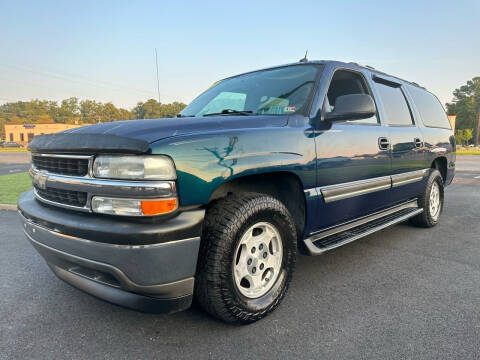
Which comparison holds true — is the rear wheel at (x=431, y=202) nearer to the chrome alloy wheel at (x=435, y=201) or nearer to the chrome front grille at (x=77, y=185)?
the chrome alloy wheel at (x=435, y=201)

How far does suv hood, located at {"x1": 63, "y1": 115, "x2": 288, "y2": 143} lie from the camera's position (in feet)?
5.72

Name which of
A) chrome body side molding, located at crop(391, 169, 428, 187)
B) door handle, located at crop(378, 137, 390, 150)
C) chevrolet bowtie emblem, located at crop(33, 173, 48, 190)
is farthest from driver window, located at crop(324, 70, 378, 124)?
chevrolet bowtie emblem, located at crop(33, 173, 48, 190)

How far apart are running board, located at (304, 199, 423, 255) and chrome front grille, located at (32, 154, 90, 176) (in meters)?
1.63

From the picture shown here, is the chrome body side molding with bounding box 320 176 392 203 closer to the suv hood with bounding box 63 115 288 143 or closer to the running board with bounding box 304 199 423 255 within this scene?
the running board with bounding box 304 199 423 255

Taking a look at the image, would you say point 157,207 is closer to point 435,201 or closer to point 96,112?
point 435,201

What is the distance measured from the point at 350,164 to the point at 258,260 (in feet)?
3.93

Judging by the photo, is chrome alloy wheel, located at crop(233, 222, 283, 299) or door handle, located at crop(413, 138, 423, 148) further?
door handle, located at crop(413, 138, 423, 148)

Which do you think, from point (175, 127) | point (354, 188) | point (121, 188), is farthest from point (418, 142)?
point (121, 188)

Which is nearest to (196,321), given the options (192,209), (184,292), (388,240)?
(184,292)

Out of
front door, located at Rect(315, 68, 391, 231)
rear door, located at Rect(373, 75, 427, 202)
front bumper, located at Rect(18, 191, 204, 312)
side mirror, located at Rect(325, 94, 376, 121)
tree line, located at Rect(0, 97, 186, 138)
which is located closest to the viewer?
front bumper, located at Rect(18, 191, 204, 312)

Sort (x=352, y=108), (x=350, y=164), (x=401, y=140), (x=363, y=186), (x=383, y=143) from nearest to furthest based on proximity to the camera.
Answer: (x=352, y=108), (x=350, y=164), (x=363, y=186), (x=383, y=143), (x=401, y=140)

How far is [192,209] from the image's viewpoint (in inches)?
67.9

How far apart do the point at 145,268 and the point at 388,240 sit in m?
3.18

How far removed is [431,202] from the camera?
172 inches
